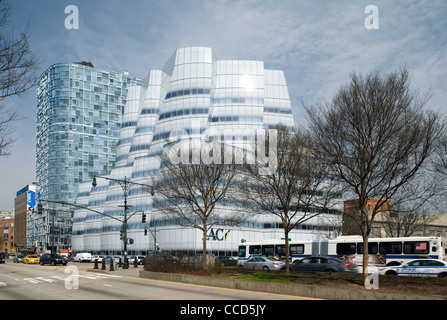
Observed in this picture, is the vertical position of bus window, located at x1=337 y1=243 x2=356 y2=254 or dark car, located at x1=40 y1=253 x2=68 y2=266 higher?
bus window, located at x1=337 y1=243 x2=356 y2=254

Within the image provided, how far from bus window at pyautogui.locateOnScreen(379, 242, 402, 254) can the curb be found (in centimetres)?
2055

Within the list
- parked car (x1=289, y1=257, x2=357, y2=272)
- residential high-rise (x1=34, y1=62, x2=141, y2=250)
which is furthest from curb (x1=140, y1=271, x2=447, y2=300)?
residential high-rise (x1=34, y1=62, x2=141, y2=250)

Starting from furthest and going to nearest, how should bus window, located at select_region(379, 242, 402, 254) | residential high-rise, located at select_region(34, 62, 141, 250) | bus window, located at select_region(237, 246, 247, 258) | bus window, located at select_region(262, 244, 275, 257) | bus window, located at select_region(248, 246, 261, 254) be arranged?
1. residential high-rise, located at select_region(34, 62, 141, 250)
2. bus window, located at select_region(237, 246, 247, 258)
3. bus window, located at select_region(248, 246, 261, 254)
4. bus window, located at select_region(262, 244, 275, 257)
5. bus window, located at select_region(379, 242, 402, 254)

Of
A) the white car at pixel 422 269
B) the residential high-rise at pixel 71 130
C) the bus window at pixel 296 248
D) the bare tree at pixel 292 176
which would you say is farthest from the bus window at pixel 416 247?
the residential high-rise at pixel 71 130

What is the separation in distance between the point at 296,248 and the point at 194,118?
46313 mm

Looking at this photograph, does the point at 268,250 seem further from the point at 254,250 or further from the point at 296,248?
the point at 296,248

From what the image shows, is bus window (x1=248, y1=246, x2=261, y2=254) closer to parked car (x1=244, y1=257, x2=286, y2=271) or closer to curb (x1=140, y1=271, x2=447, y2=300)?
parked car (x1=244, y1=257, x2=286, y2=271)

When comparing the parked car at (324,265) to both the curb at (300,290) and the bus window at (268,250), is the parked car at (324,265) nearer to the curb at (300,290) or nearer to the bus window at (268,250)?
the curb at (300,290)

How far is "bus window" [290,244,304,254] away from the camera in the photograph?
44891 mm

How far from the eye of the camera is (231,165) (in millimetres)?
29375

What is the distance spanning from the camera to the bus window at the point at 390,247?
36.2 m

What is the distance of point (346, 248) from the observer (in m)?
40.2
